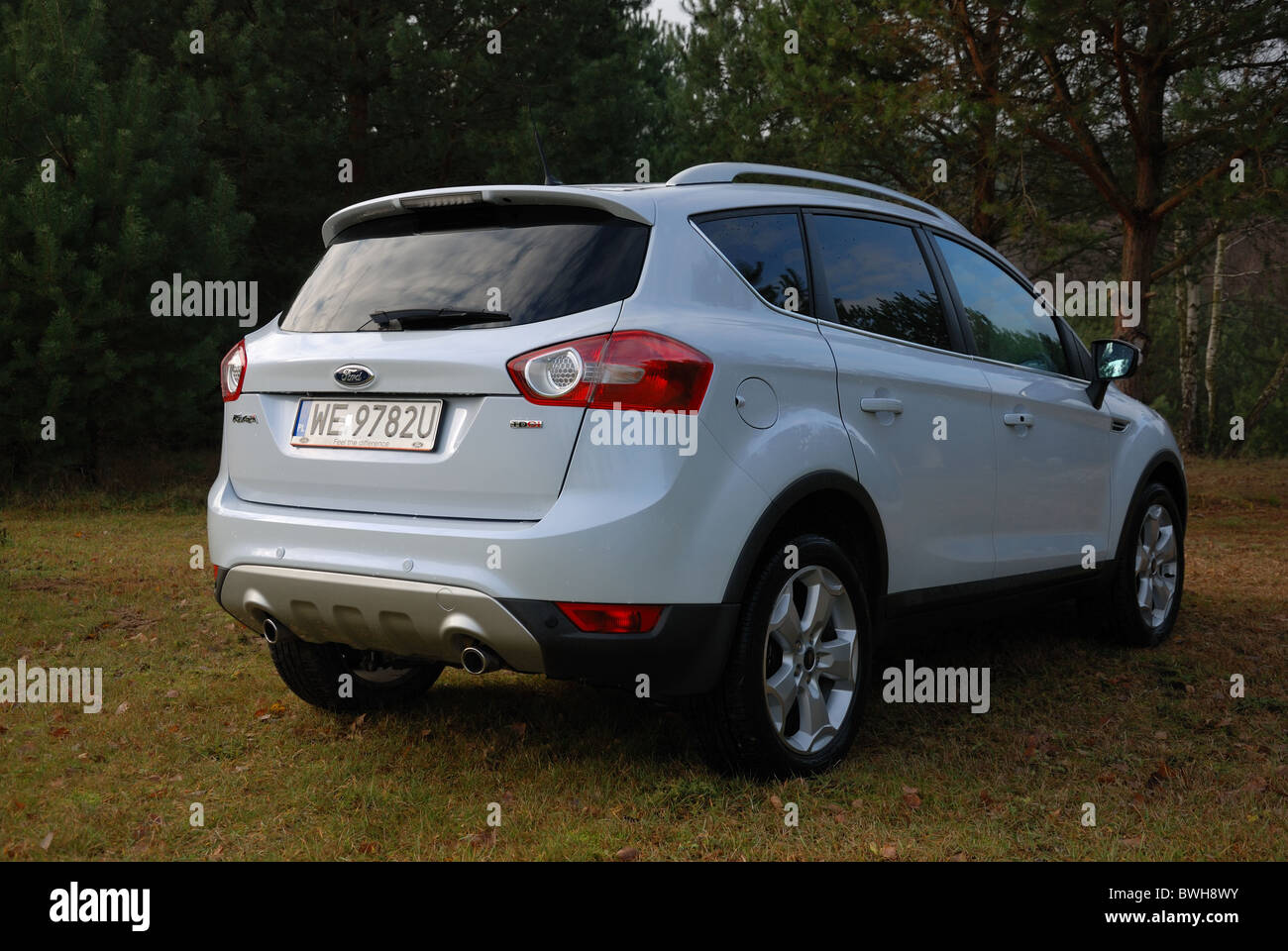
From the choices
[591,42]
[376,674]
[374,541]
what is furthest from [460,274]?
[591,42]

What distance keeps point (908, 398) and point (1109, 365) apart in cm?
183

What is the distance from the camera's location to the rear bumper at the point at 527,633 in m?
3.40

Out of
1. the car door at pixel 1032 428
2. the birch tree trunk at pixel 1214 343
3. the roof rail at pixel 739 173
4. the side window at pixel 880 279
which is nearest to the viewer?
the roof rail at pixel 739 173

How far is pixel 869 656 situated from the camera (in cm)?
423

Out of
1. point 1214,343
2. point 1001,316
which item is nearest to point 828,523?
point 1001,316

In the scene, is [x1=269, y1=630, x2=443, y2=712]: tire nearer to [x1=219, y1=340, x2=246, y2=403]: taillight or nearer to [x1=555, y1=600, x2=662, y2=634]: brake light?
[x1=219, y1=340, x2=246, y2=403]: taillight

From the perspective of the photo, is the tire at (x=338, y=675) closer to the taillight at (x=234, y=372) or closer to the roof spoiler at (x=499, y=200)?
the taillight at (x=234, y=372)

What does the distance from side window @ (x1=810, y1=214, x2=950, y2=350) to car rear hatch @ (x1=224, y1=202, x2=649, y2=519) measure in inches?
38.5

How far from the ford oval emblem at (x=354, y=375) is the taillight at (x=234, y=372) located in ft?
1.81

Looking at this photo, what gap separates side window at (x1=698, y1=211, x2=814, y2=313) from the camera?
393 centimetres

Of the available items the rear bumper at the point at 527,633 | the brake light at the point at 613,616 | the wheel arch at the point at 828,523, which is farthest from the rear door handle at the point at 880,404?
the brake light at the point at 613,616

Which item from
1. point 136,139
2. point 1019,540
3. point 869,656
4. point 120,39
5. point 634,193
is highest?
point 120,39

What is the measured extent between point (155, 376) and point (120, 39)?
581cm
